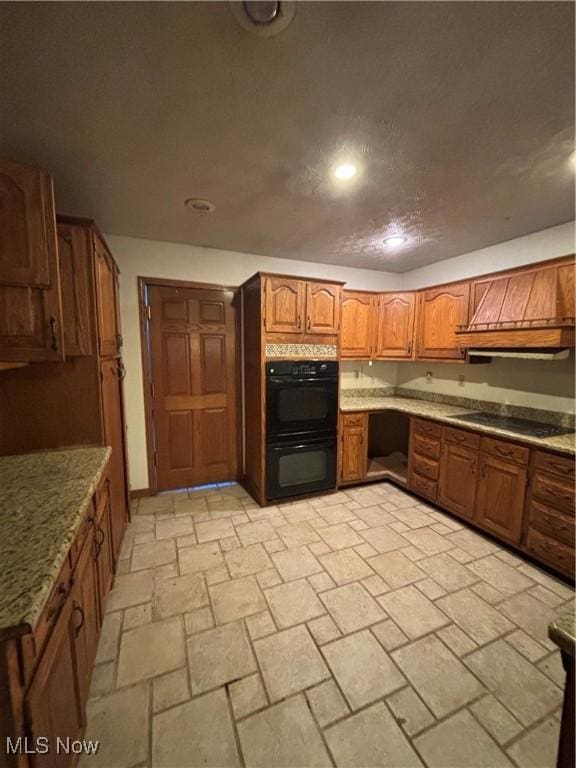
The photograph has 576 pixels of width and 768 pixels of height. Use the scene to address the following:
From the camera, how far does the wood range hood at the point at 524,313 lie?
87.4 inches

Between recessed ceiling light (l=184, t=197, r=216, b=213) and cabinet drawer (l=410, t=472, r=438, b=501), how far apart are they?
9.96ft

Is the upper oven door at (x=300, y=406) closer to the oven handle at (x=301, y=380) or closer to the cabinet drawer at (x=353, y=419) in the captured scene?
the oven handle at (x=301, y=380)

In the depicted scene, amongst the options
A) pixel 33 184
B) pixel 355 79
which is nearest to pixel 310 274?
pixel 355 79

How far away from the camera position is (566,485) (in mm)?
2018

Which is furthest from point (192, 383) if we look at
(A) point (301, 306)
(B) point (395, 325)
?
(B) point (395, 325)

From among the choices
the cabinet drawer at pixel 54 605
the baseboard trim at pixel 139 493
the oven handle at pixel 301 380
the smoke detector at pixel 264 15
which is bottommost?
the baseboard trim at pixel 139 493

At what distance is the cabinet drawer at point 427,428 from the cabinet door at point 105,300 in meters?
2.81

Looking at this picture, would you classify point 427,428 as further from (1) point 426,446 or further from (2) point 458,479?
(2) point 458,479

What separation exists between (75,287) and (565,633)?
2.36 m

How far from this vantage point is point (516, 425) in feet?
8.51

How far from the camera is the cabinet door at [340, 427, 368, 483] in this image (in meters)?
3.35

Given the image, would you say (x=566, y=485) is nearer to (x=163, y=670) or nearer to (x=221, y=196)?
(x=163, y=670)

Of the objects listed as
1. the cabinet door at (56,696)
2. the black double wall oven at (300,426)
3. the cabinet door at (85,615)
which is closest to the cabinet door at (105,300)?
the cabinet door at (85,615)

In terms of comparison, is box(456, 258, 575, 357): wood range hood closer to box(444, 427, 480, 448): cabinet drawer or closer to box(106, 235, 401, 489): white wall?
box(444, 427, 480, 448): cabinet drawer
